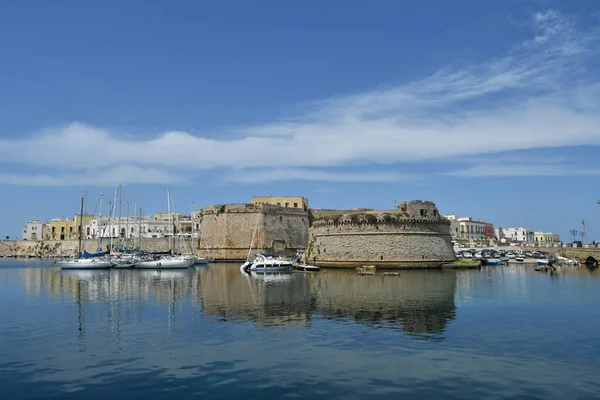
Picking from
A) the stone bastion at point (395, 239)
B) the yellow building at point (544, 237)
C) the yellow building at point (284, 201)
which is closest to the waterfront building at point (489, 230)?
the yellow building at point (544, 237)

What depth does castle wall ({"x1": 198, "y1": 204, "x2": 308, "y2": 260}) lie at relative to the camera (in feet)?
162

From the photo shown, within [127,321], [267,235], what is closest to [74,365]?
[127,321]

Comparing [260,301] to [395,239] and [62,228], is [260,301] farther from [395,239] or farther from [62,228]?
[62,228]

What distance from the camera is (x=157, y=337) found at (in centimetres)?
1159

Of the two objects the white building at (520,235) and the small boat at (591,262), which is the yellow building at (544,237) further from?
the small boat at (591,262)

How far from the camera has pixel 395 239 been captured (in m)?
33.6

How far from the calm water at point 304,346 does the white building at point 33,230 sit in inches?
2949

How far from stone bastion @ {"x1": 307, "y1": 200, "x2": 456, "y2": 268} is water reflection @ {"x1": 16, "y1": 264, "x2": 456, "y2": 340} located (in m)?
6.66

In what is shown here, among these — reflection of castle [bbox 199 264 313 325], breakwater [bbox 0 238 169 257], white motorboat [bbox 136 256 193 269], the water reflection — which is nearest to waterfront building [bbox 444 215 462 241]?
breakwater [bbox 0 238 169 257]

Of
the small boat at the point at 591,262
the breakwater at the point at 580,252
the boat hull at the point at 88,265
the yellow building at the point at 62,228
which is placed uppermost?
the yellow building at the point at 62,228

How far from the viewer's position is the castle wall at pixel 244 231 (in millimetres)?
49312

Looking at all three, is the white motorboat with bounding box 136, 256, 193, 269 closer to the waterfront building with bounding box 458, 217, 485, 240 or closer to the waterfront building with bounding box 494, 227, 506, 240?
the waterfront building with bounding box 458, 217, 485, 240

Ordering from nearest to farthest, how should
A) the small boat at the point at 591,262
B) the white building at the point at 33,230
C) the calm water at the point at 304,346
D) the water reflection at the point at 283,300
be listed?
the calm water at the point at 304,346 < the water reflection at the point at 283,300 < the small boat at the point at 591,262 < the white building at the point at 33,230

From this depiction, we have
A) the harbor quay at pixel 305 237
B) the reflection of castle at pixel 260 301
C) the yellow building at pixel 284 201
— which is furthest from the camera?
the yellow building at pixel 284 201
